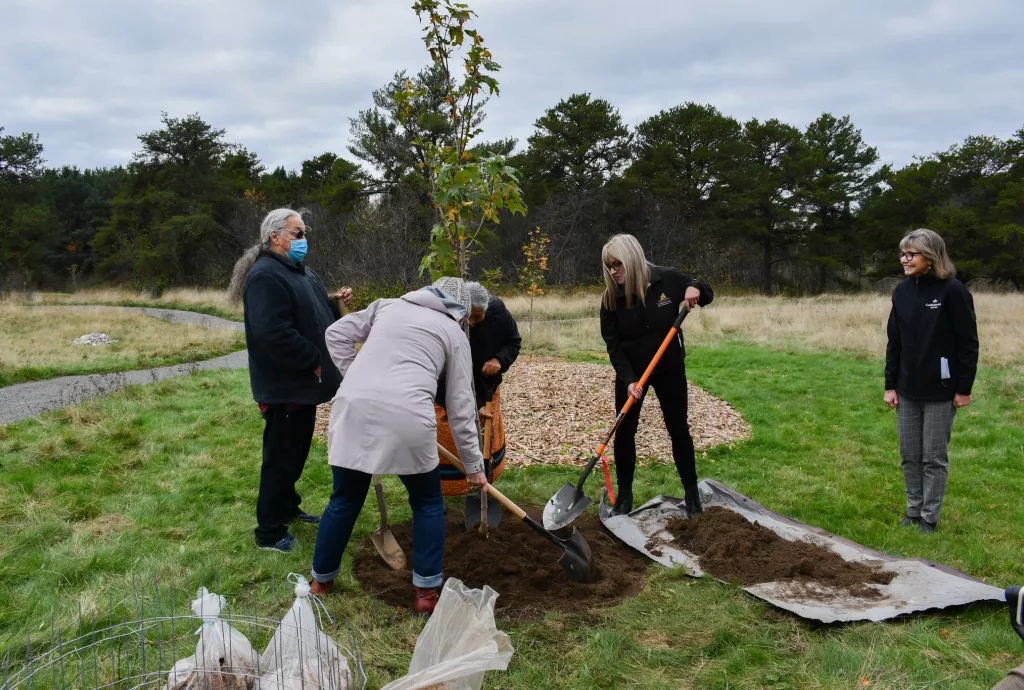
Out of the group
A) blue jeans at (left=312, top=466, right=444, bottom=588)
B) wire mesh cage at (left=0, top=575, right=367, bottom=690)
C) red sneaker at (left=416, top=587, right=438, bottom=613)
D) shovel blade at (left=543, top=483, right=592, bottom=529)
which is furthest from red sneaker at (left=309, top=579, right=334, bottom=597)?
shovel blade at (left=543, top=483, right=592, bottom=529)

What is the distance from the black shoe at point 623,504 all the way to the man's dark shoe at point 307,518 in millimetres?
2033

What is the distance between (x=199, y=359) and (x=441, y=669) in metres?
12.2

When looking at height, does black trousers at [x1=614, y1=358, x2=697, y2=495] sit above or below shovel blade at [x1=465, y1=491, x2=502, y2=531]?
above

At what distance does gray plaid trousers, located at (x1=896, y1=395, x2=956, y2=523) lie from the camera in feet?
14.1

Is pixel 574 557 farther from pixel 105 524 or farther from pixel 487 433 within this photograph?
pixel 105 524

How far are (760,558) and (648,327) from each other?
1.53m

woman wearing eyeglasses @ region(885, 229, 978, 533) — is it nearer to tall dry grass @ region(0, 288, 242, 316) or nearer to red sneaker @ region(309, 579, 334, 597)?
red sneaker @ region(309, 579, 334, 597)

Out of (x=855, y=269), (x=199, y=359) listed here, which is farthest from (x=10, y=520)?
(x=855, y=269)

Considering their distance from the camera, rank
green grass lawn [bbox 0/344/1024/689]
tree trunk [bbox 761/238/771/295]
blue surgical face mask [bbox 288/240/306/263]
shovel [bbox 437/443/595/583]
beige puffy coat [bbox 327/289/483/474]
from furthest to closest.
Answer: tree trunk [bbox 761/238/771/295], blue surgical face mask [bbox 288/240/306/263], shovel [bbox 437/443/595/583], beige puffy coat [bbox 327/289/483/474], green grass lawn [bbox 0/344/1024/689]

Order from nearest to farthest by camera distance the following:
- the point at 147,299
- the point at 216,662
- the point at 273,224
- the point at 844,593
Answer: the point at 216,662 → the point at 844,593 → the point at 273,224 → the point at 147,299

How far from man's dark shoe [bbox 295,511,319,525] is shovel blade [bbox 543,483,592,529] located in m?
1.58

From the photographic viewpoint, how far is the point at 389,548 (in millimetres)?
4016

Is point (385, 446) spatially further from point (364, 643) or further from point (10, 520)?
point (10, 520)

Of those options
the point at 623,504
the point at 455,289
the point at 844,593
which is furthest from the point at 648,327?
the point at 844,593
